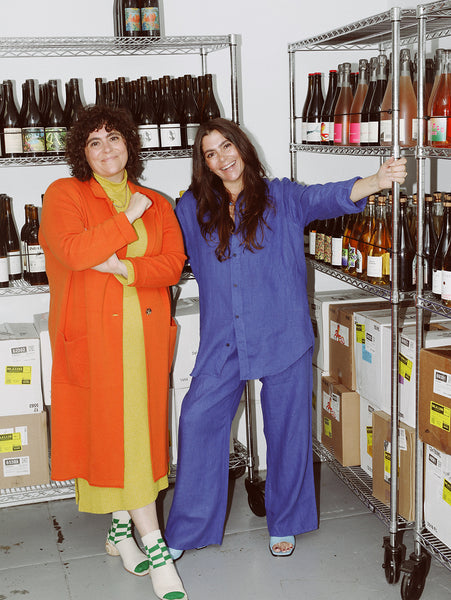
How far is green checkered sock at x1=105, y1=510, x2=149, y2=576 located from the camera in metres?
2.60

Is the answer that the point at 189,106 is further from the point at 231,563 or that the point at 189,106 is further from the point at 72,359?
the point at 231,563

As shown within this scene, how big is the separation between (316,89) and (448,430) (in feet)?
5.83

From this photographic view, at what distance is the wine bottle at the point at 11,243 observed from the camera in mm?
2926

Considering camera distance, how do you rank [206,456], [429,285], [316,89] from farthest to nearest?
[316,89] → [206,456] → [429,285]

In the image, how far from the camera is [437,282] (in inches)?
86.5

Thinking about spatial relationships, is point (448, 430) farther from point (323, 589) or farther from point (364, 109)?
point (364, 109)

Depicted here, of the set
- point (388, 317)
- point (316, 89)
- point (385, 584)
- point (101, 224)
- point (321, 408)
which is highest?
point (316, 89)

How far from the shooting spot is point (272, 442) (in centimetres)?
266

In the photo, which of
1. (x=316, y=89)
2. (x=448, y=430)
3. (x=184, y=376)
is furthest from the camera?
(x=316, y=89)

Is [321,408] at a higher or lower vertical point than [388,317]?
lower

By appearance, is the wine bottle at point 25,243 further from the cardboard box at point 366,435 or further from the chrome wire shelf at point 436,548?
the chrome wire shelf at point 436,548

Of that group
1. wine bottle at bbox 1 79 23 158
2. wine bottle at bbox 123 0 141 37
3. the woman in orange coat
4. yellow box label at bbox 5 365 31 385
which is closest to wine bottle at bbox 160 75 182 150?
wine bottle at bbox 123 0 141 37

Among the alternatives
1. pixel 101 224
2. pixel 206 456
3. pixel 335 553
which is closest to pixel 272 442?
pixel 206 456

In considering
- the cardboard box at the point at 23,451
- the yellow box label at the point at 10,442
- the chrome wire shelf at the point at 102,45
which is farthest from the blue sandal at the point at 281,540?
the chrome wire shelf at the point at 102,45
